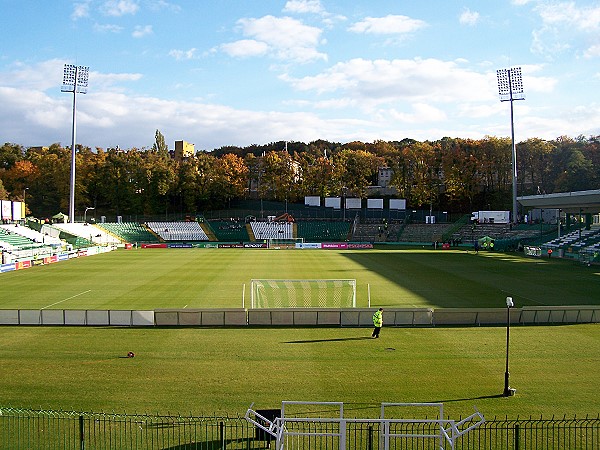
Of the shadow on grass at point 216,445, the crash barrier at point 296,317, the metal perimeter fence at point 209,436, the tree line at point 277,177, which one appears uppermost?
the tree line at point 277,177

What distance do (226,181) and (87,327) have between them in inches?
3218

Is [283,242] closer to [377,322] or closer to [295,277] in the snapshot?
[295,277]

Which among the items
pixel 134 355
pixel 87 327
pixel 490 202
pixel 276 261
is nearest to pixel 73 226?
pixel 276 261

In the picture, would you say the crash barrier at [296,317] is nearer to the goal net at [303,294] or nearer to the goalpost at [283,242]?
the goal net at [303,294]

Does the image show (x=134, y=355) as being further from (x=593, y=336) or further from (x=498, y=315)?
(x=593, y=336)

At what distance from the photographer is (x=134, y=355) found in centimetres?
2048

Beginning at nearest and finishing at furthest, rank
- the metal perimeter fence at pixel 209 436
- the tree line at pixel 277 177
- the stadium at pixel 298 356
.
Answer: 1. the metal perimeter fence at pixel 209 436
2. the stadium at pixel 298 356
3. the tree line at pixel 277 177

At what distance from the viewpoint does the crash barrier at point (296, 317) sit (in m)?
25.6

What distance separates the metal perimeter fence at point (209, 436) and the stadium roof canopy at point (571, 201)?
49.3m

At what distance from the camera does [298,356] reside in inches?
809

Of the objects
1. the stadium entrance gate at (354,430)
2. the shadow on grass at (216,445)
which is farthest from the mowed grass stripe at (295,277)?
the shadow on grass at (216,445)

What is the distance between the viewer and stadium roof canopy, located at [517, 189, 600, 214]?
57.1 metres

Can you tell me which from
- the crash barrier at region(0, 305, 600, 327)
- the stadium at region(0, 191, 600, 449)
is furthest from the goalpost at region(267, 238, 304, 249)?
the crash barrier at region(0, 305, 600, 327)

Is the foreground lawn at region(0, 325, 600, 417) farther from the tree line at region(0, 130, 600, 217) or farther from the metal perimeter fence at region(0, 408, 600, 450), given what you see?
the tree line at region(0, 130, 600, 217)
